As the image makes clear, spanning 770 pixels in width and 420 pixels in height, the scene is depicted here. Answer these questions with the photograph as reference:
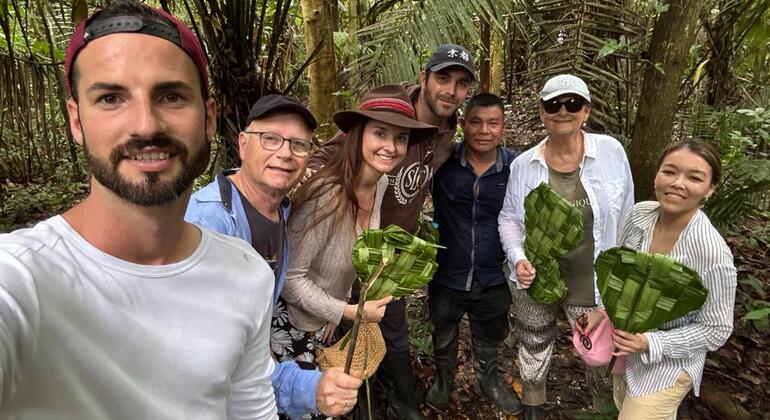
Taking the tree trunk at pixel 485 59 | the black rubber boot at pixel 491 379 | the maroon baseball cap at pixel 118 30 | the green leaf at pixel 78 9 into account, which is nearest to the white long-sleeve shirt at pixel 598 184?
the black rubber boot at pixel 491 379

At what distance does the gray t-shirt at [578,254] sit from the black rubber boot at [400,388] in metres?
0.98

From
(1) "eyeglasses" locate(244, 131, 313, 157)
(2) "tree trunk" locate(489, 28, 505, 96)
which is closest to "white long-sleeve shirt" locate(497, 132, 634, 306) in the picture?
(1) "eyeglasses" locate(244, 131, 313, 157)

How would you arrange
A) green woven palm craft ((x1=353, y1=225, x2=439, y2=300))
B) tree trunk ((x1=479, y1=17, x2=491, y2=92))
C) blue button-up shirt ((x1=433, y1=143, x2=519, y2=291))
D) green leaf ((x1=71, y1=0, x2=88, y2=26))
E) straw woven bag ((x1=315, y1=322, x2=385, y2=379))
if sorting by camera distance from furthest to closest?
tree trunk ((x1=479, y1=17, x2=491, y2=92))
green leaf ((x1=71, y1=0, x2=88, y2=26))
blue button-up shirt ((x1=433, y1=143, x2=519, y2=291))
straw woven bag ((x1=315, y1=322, x2=385, y2=379))
green woven palm craft ((x1=353, y1=225, x2=439, y2=300))

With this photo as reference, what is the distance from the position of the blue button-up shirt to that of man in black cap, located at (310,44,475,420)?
5.1 inches

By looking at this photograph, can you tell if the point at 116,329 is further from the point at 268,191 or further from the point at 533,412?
the point at 533,412

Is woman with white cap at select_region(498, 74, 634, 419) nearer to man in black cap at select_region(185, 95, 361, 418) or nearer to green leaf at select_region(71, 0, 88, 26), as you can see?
man in black cap at select_region(185, 95, 361, 418)

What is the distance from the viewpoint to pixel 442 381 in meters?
2.81

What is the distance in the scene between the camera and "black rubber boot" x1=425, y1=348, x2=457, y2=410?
2.78 meters

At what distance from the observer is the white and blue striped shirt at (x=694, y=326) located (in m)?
1.62

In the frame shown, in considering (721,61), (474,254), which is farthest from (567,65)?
(721,61)

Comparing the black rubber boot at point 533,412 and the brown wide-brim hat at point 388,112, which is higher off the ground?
the brown wide-brim hat at point 388,112

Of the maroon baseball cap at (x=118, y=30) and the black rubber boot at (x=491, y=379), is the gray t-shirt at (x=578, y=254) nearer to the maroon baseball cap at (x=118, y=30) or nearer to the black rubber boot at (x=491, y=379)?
the black rubber boot at (x=491, y=379)

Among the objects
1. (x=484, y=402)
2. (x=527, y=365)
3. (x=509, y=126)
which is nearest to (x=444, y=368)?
(x=484, y=402)

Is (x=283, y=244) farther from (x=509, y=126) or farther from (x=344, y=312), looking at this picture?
(x=509, y=126)
